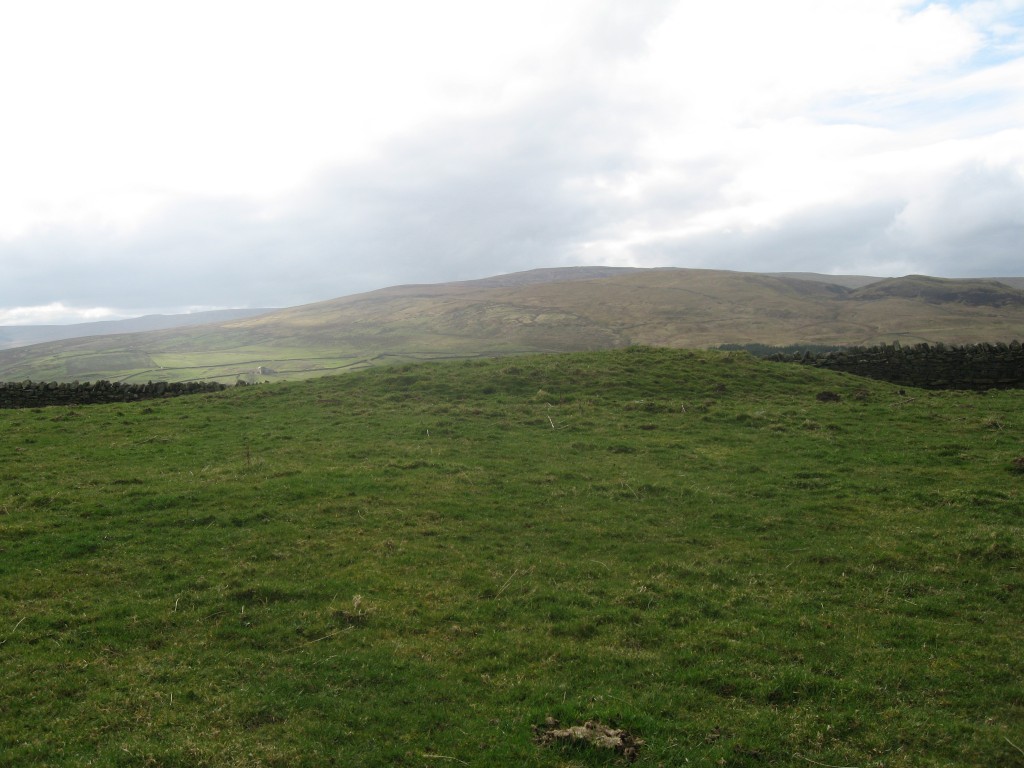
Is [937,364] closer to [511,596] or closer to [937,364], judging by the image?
[937,364]

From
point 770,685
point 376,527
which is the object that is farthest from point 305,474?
point 770,685

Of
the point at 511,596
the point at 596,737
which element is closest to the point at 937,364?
the point at 511,596

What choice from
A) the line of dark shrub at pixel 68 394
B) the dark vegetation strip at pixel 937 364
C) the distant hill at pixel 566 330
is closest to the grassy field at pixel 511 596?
the line of dark shrub at pixel 68 394

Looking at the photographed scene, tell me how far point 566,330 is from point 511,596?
5495 inches

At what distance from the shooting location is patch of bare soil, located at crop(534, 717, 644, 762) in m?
7.19

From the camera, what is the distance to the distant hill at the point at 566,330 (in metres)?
123

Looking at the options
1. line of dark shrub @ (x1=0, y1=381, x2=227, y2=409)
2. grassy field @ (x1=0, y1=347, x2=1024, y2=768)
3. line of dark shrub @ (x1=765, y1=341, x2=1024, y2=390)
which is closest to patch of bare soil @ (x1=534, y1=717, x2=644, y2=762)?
grassy field @ (x1=0, y1=347, x2=1024, y2=768)

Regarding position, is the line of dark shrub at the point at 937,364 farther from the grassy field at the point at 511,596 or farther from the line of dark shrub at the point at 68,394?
the line of dark shrub at the point at 68,394

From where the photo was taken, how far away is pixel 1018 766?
688cm

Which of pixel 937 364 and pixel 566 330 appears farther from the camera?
pixel 566 330

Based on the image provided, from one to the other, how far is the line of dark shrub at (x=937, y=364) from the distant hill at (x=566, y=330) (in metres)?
78.2

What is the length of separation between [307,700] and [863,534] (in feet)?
39.0

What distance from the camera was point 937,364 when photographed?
34.9 metres

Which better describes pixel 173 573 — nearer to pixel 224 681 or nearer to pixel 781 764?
pixel 224 681
